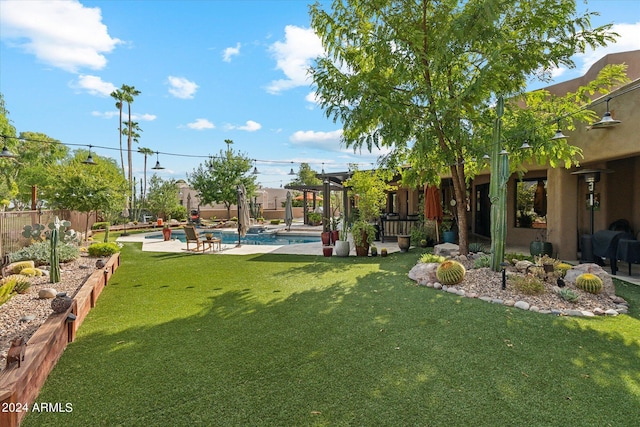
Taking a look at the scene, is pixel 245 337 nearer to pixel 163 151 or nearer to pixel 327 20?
pixel 327 20

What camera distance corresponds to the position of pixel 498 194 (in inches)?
256

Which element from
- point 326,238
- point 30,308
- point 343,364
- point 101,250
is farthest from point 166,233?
point 343,364

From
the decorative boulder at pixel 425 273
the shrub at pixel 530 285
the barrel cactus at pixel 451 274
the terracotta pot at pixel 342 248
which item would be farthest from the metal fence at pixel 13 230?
the shrub at pixel 530 285

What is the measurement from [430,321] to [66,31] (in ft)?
27.7

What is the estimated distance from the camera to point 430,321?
4344 millimetres

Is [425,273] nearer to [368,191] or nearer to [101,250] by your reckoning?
[368,191]

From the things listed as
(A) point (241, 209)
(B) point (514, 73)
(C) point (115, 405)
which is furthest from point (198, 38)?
(C) point (115, 405)

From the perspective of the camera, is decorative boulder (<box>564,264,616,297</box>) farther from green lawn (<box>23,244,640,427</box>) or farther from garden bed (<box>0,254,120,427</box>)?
garden bed (<box>0,254,120,427</box>)

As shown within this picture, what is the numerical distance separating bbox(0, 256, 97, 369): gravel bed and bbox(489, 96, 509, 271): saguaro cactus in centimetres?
711

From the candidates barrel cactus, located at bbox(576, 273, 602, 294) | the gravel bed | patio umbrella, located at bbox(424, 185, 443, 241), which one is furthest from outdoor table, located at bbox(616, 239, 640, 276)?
the gravel bed

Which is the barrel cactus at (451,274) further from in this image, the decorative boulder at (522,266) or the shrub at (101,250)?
the shrub at (101,250)

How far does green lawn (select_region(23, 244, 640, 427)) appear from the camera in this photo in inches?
97.7

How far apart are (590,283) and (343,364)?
4429 mm

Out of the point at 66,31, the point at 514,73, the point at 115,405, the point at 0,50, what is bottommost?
the point at 115,405
